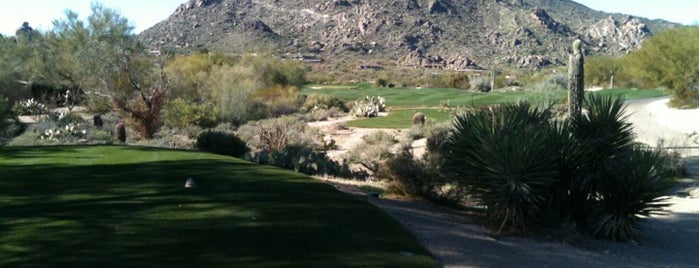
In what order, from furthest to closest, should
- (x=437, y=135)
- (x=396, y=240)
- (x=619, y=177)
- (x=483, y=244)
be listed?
1. (x=437, y=135)
2. (x=619, y=177)
3. (x=483, y=244)
4. (x=396, y=240)

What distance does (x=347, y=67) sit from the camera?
346ft

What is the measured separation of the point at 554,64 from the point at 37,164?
313ft

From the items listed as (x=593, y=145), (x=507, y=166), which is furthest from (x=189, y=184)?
(x=593, y=145)

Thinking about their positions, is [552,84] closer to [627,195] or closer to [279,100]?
[279,100]

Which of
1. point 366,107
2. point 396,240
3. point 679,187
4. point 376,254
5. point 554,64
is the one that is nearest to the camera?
point 376,254

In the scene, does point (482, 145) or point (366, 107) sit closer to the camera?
point (482, 145)

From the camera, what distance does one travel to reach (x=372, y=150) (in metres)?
26.3

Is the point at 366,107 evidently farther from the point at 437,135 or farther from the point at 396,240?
the point at 396,240

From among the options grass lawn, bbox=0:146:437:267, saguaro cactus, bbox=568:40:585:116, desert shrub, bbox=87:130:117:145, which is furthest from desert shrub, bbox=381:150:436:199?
desert shrub, bbox=87:130:117:145

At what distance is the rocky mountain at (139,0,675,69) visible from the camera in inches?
4006

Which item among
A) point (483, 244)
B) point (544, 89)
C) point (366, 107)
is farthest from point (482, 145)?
point (544, 89)

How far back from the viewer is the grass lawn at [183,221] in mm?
7410

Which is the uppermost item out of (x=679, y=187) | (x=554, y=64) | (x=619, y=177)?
(x=554, y=64)

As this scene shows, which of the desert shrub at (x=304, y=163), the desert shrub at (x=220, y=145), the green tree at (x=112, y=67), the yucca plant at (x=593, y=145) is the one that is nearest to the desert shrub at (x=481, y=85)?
the green tree at (x=112, y=67)
